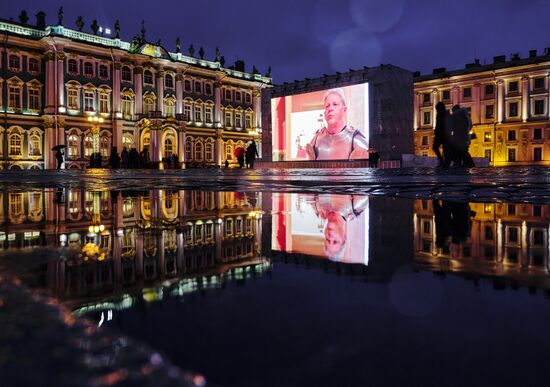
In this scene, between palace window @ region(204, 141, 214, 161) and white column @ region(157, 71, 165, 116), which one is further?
palace window @ region(204, 141, 214, 161)

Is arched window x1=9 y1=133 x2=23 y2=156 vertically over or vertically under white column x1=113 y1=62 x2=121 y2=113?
under

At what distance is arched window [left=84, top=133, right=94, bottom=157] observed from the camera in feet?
130

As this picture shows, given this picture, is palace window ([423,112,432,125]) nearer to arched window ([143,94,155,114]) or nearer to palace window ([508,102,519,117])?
palace window ([508,102,519,117])

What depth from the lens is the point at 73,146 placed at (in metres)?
39.0

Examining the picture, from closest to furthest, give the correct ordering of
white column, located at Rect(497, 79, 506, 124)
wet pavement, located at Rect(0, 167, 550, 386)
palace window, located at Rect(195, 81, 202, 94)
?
1. wet pavement, located at Rect(0, 167, 550, 386)
2. palace window, located at Rect(195, 81, 202, 94)
3. white column, located at Rect(497, 79, 506, 124)

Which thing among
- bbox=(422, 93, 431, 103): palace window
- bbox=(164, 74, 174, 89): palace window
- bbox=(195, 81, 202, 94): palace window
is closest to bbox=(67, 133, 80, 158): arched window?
bbox=(164, 74, 174, 89): palace window

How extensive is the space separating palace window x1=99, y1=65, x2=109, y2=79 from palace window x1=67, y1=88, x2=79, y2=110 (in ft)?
9.12

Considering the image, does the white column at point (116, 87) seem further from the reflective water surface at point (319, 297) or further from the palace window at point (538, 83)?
the reflective water surface at point (319, 297)

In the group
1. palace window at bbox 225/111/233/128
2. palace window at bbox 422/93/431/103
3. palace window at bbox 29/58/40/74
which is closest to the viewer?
palace window at bbox 29/58/40/74

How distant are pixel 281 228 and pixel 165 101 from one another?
45492mm

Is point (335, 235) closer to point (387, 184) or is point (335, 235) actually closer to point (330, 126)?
point (387, 184)

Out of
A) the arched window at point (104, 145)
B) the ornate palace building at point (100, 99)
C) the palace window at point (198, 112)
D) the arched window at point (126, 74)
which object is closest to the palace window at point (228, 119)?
the ornate palace building at point (100, 99)

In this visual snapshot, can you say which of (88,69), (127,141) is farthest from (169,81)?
(88,69)

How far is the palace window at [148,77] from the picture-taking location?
144 ft
